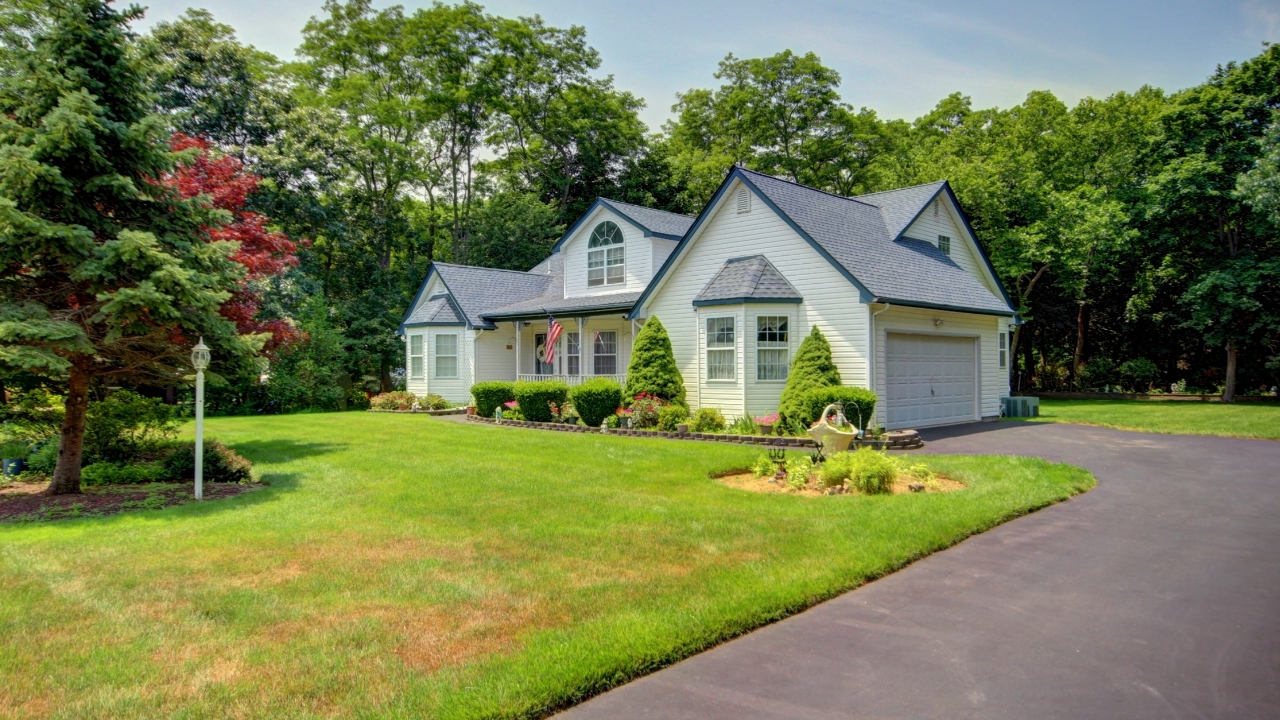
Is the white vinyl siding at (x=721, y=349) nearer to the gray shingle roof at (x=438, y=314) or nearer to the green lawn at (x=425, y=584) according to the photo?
the green lawn at (x=425, y=584)

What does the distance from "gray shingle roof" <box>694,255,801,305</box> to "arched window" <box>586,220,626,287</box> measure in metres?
5.23

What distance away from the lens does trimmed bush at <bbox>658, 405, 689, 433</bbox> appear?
1686cm

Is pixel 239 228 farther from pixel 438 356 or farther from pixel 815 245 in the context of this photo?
pixel 438 356

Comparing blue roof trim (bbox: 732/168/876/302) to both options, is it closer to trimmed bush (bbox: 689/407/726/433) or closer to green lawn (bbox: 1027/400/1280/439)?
trimmed bush (bbox: 689/407/726/433)

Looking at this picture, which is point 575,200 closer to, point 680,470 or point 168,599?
point 680,470

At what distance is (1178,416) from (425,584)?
2223 cm

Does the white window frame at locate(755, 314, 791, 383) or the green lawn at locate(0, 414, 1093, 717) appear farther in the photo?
the white window frame at locate(755, 314, 791, 383)

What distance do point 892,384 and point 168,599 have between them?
48.2 feet

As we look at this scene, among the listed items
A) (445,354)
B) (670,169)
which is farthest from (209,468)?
(670,169)

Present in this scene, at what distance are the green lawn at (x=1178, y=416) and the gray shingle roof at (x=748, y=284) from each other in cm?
855

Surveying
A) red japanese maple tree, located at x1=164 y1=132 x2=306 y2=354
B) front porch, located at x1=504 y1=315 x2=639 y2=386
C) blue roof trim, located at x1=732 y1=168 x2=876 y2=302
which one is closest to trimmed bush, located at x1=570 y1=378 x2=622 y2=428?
front porch, located at x1=504 y1=315 x2=639 y2=386

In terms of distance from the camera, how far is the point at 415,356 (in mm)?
26969

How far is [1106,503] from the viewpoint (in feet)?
29.3

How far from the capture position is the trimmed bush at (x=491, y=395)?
2133cm
